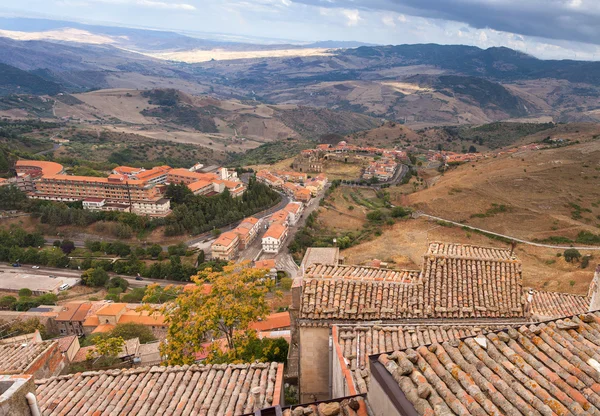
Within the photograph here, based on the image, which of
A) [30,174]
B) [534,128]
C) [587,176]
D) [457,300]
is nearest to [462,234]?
[587,176]

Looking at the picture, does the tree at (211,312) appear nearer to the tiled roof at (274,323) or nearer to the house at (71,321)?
the tiled roof at (274,323)

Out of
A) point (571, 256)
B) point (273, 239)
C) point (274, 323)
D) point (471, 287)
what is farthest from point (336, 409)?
point (273, 239)

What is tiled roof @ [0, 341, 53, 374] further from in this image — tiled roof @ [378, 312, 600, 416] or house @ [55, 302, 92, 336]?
house @ [55, 302, 92, 336]

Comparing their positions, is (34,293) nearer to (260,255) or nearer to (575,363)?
(260,255)

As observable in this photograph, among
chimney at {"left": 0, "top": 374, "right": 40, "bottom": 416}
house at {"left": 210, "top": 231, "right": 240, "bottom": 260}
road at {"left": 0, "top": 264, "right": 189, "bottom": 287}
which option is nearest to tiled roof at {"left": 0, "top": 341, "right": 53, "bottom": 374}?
chimney at {"left": 0, "top": 374, "right": 40, "bottom": 416}

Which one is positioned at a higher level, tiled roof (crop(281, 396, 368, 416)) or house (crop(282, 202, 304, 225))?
tiled roof (crop(281, 396, 368, 416))

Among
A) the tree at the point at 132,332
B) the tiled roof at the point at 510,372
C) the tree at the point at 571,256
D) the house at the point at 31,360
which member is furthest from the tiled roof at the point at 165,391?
the tree at the point at 571,256

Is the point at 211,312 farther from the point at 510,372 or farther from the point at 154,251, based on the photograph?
the point at 154,251
